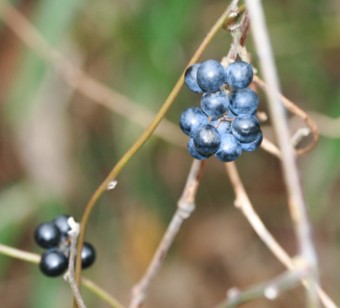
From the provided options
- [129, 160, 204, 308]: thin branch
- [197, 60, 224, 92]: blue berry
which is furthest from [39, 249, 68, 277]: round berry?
→ [197, 60, 224, 92]: blue berry

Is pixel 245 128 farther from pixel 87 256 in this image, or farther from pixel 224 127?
pixel 87 256

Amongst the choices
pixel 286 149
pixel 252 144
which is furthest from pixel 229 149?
pixel 286 149

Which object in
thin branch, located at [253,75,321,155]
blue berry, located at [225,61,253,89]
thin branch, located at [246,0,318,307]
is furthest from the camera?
thin branch, located at [253,75,321,155]

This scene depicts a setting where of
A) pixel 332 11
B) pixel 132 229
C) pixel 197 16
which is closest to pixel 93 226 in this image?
pixel 132 229

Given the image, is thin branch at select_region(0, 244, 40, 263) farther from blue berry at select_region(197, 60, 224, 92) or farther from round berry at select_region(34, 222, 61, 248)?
blue berry at select_region(197, 60, 224, 92)

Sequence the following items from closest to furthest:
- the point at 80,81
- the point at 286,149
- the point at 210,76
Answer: the point at 286,149, the point at 210,76, the point at 80,81

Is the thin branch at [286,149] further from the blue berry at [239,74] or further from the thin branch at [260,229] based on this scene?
the thin branch at [260,229]

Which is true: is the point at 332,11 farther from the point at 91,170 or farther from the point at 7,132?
the point at 7,132

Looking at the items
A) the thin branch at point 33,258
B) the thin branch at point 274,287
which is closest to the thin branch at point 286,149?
the thin branch at point 274,287
